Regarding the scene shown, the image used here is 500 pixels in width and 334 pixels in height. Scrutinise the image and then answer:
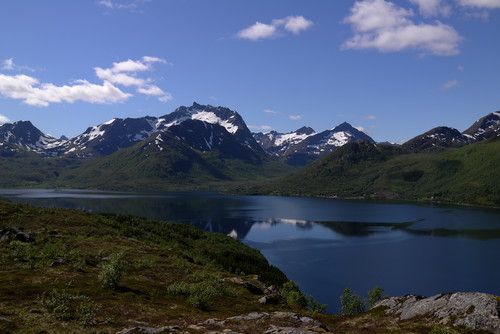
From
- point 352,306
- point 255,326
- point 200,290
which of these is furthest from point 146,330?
point 352,306

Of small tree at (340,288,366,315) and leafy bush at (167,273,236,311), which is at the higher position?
leafy bush at (167,273,236,311)

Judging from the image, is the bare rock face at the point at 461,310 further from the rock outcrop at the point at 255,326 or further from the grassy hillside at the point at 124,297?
the rock outcrop at the point at 255,326

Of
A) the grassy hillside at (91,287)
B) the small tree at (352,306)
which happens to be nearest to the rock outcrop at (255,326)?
the grassy hillside at (91,287)

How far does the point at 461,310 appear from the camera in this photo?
1071 inches

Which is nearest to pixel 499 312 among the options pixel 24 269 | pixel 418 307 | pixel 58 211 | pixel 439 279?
pixel 418 307

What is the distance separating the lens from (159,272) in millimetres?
50469

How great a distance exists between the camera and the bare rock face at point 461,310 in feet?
82.9

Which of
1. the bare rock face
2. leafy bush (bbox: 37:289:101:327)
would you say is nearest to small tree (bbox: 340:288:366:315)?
the bare rock face

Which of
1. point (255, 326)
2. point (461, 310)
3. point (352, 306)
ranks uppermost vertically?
point (461, 310)

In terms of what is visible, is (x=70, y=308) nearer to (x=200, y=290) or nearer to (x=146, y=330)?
(x=146, y=330)

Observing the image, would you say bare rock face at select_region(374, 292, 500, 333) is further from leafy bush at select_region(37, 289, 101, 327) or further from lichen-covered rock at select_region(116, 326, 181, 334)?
leafy bush at select_region(37, 289, 101, 327)

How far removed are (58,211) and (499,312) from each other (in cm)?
9638

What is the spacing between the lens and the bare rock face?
25.3 metres

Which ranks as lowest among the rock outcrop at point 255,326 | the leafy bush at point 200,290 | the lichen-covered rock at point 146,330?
the leafy bush at point 200,290
